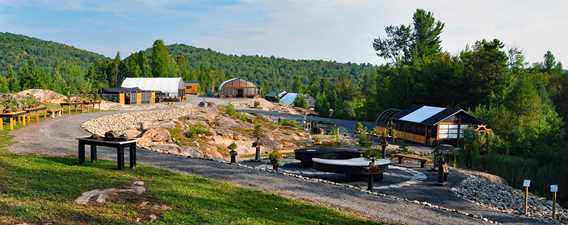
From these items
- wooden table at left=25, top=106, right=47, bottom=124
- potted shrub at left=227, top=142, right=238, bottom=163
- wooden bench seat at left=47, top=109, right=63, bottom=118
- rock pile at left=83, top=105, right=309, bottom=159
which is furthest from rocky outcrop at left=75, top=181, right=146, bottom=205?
wooden bench seat at left=47, top=109, right=63, bottom=118

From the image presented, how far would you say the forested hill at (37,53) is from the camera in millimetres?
128000

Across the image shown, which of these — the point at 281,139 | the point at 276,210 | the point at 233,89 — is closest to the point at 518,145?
the point at 281,139

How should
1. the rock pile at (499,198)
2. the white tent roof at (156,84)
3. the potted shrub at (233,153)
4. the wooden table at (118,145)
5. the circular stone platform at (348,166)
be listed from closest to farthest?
the wooden table at (118,145), the rock pile at (499,198), the circular stone platform at (348,166), the potted shrub at (233,153), the white tent roof at (156,84)

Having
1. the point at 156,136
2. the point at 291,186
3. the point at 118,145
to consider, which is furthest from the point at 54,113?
the point at 291,186

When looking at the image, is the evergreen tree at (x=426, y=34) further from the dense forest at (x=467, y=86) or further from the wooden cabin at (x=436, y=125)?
the wooden cabin at (x=436, y=125)

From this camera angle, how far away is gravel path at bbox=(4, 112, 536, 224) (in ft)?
39.0

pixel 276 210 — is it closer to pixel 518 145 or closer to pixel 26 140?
pixel 26 140

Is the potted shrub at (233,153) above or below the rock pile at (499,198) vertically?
above

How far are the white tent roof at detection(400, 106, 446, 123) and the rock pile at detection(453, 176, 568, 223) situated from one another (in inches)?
588

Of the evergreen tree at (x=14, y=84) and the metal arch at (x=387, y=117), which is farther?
the evergreen tree at (x=14, y=84)

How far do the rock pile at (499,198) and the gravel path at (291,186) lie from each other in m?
4.04

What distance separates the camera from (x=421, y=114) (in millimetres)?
37844

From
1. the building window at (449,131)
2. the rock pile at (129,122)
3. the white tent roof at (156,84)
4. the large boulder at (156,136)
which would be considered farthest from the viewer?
the white tent roof at (156,84)

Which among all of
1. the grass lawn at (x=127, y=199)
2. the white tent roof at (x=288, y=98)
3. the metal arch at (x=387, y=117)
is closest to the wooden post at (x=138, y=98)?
the metal arch at (x=387, y=117)
